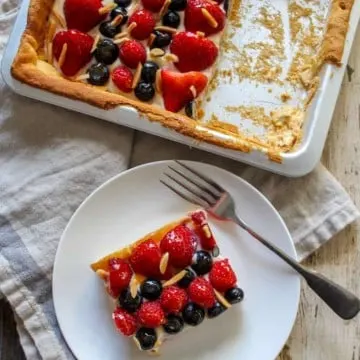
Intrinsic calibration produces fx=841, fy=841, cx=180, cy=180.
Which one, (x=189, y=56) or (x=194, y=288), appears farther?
(x=189, y=56)

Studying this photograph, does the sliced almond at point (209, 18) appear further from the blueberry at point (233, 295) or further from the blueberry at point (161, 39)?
the blueberry at point (233, 295)

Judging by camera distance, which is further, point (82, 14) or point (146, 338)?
point (82, 14)

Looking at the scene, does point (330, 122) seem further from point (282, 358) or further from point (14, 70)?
point (14, 70)

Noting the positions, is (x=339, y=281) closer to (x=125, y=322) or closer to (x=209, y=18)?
(x=125, y=322)

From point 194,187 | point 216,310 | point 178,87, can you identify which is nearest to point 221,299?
point 216,310

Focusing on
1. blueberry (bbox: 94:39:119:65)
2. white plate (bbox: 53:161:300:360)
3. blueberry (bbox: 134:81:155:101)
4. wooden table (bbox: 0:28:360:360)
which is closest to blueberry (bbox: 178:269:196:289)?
white plate (bbox: 53:161:300:360)

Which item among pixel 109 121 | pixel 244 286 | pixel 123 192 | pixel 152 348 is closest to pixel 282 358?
pixel 244 286

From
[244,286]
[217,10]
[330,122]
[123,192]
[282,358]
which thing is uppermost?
[217,10]
